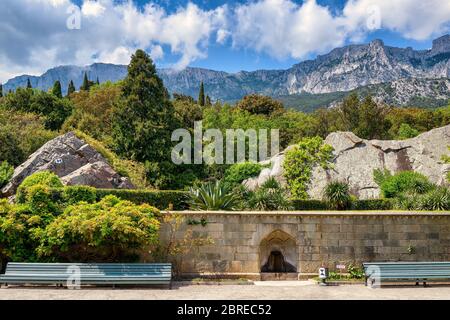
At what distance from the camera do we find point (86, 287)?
13562 mm

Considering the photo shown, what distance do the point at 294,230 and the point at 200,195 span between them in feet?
14.6

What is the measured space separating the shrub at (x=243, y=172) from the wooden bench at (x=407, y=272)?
2091cm

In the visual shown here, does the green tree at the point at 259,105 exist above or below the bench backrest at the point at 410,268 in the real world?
above

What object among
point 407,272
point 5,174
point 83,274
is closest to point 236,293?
point 83,274

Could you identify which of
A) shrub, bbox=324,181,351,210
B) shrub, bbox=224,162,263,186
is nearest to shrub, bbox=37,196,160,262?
shrub, bbox=324,181,351,210

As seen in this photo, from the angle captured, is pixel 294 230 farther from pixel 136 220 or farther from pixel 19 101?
pixel 19 101

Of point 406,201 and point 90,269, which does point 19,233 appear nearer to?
point 90,269

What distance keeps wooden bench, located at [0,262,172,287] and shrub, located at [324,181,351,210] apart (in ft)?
40.8

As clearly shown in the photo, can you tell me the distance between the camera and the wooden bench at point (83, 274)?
43.7ft

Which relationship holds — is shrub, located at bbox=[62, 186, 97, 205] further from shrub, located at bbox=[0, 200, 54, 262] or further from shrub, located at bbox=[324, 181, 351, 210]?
shrub, located at bbox=[324, 181, 351, 210]

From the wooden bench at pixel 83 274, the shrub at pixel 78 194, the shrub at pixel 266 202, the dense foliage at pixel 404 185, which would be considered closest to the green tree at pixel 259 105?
the dense foliage at pixel 404 185

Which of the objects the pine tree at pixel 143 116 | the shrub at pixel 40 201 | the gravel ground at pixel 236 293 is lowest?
the gravel ground at pixel 236 293

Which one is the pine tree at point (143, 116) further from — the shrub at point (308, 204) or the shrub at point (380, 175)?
the shrub at point (380, 175)
